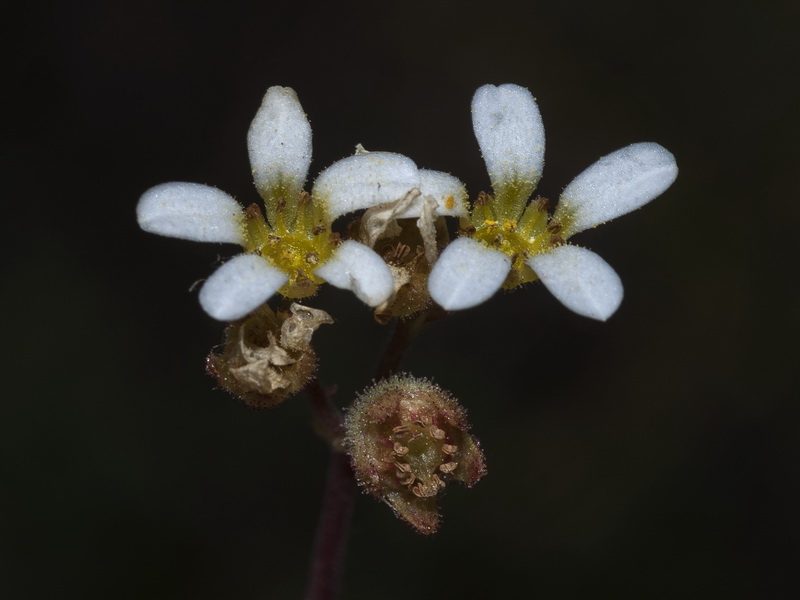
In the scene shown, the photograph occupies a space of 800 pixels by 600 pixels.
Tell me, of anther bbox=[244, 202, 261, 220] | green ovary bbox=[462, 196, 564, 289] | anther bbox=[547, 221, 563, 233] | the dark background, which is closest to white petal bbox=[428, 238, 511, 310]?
green ovary bbox=[462, 196, 564, 289]

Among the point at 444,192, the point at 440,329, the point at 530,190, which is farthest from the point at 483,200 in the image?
the point at 440,329

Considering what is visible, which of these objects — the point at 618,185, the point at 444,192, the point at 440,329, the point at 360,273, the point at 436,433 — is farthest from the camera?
the point at 440,329

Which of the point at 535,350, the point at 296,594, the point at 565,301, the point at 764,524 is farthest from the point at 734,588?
the point at 565,301

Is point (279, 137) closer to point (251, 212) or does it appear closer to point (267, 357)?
point (251, 212)

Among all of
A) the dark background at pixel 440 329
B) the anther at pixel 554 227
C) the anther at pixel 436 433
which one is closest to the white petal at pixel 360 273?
the anther at pixel 436 433

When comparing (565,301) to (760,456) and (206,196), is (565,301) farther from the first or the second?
(760,456)

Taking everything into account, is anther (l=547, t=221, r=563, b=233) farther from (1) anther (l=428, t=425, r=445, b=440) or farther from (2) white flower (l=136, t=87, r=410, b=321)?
(1) anther (l=428, t=425, r=445, b=440)
